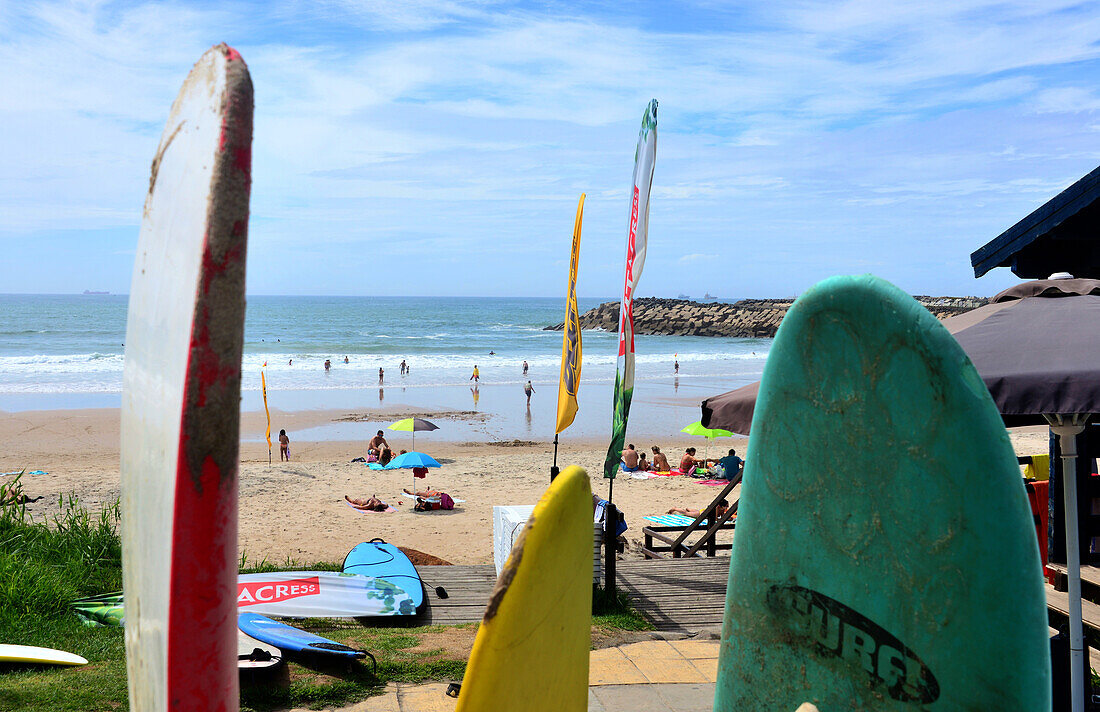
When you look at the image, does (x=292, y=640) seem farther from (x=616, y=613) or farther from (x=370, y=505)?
(x=370, y=505)

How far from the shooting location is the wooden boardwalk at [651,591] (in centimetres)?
681

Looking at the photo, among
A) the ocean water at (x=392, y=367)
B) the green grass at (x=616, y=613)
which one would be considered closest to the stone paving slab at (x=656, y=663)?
the green grass at (x=616, y=613)

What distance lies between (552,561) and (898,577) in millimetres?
551

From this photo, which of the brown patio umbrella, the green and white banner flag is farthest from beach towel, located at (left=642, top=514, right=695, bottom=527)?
the brown patio umbrella

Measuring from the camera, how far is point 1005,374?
3.54 meters

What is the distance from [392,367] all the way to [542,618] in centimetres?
4226

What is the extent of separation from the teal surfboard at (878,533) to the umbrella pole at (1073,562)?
10.7 ft

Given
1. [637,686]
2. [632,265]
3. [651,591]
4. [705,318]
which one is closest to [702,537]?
[651,591]

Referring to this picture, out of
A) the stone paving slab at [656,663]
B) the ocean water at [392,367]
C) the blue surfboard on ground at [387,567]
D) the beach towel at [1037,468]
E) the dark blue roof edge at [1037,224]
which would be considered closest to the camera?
the stone paving slab at [656,663]

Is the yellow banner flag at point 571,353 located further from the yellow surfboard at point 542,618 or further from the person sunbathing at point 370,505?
the person sunbathing at point 370,505

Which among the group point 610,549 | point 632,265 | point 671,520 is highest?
point 632,265

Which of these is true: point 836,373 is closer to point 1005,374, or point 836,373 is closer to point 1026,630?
point 1026,630

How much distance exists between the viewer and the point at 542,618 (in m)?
1.13

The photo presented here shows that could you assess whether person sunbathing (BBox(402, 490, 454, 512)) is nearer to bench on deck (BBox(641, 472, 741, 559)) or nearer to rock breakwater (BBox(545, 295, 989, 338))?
bench on deck (BBox(641, 472, 741, 559))
